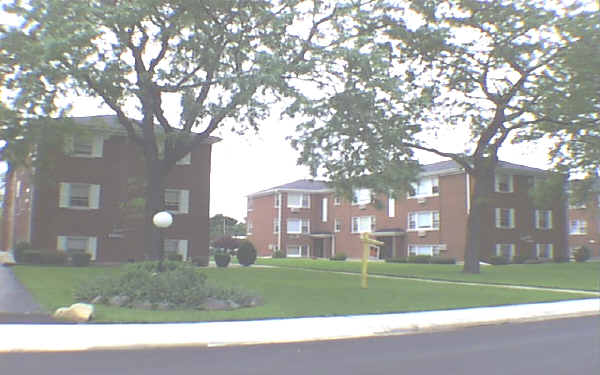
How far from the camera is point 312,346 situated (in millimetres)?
9047

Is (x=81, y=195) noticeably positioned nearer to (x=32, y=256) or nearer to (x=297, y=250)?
(x=32, y=256)

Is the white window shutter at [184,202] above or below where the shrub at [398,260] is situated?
above

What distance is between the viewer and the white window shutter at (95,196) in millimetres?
30562

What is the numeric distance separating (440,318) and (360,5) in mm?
12133

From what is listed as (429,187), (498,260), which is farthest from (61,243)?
(498,260)

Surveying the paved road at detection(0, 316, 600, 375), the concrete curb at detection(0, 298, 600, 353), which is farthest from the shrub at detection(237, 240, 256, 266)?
the paved road at detection(0, 316, 600, 375)

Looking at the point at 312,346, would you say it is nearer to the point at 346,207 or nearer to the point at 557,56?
the point at 557,56

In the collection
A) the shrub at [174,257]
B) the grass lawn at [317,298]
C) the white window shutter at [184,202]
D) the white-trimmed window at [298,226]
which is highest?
the white window shutter at [184,202]

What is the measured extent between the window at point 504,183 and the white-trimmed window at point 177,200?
81.9 feet

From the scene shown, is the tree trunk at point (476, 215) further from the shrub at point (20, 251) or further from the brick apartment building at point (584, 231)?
the brick apartment building at point (584, 231)

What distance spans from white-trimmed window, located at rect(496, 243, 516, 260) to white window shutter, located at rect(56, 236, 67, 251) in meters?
31.1

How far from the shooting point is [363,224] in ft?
170

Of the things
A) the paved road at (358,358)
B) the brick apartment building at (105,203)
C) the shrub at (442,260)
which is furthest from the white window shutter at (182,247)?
the paved road at (358,358)

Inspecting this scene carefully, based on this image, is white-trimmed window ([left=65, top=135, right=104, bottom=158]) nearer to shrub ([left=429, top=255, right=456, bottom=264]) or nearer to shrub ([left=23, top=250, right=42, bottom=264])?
shrub ([left=23, top=250, right=42, bottom=264])
